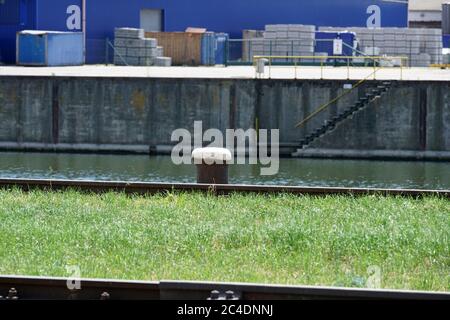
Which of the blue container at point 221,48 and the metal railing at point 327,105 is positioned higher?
the blue container at point 221,48

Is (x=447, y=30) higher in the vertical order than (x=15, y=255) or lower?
higher

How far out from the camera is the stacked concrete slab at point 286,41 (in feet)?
206

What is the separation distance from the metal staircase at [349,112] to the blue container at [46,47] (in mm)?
17928

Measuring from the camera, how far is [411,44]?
2532 inches

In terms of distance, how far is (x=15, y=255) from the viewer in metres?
13.6

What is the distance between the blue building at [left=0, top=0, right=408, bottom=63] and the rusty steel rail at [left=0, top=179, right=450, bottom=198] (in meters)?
44.4

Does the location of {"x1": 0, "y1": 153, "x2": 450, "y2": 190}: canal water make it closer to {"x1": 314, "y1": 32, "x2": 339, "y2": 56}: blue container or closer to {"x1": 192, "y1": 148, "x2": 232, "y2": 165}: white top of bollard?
{"x1": 192, "y1": 148, "x2": 232, "y2": 165}: white top of bollard

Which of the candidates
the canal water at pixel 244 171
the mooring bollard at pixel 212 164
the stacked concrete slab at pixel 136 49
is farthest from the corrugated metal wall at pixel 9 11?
the mooring bollard at pixel 212 164

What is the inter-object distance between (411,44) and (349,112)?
62.0 feet

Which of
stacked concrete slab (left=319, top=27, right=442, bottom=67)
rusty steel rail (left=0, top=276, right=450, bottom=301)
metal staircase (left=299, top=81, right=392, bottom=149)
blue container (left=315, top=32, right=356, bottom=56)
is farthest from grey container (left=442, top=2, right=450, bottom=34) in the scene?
rusty steel rail (left=0, top=276, right=450, bottom=301)

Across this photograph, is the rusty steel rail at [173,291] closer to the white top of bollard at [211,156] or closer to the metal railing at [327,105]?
the white top of bollard at [211,156]

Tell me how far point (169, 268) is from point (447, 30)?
62709 mm
